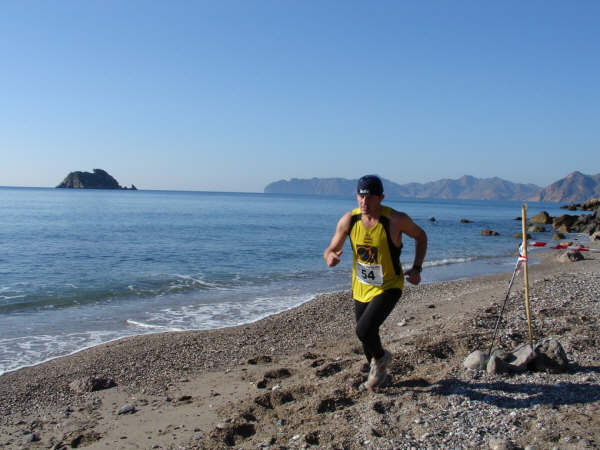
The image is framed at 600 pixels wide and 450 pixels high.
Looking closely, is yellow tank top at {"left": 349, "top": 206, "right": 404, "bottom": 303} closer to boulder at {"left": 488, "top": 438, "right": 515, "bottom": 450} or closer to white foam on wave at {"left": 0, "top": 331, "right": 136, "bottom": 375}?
boulder at {"left": 488, "top": 438, "right": 515, "bottom": 450}

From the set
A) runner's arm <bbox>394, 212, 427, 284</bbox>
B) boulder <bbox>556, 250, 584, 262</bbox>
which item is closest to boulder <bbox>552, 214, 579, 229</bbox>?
boulder <bbox>556, 250, 584, 262</bbox>

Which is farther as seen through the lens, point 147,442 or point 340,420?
point 147,442

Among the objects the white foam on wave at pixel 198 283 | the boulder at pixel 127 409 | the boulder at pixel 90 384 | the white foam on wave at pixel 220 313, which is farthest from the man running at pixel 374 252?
the white foam on wave at pixel 198 283

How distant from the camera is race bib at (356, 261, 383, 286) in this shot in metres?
4.50

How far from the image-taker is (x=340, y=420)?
14.1 ft

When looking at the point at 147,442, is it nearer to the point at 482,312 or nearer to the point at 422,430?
the point at 422,430

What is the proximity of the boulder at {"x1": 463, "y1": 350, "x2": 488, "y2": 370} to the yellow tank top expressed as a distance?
1.43 metres

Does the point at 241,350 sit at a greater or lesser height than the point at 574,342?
lesser

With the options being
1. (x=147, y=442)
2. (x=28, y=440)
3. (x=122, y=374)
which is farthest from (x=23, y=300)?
(x=147, y=442)

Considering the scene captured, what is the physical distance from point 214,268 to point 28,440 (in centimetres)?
1470

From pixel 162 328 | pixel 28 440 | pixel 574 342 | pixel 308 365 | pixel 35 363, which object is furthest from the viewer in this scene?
pixel 162 328

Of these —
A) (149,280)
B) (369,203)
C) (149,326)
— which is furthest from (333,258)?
(149,280)

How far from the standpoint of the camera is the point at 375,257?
4.46 m

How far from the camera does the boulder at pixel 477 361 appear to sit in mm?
5152
